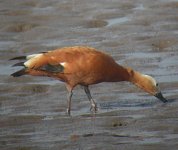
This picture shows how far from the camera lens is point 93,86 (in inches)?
481

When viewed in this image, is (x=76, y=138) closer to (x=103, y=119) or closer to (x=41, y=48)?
(x=103, y=119)

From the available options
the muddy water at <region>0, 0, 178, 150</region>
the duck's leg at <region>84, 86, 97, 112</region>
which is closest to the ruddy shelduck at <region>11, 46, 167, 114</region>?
the duck's leg at <region>84, 86, 97, 112</region>

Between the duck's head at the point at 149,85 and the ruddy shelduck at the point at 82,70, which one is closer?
the ruddy shelduck at the point at 82,70

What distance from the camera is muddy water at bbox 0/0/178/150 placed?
9352 millimetres

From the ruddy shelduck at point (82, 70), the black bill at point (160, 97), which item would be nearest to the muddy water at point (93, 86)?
the black bill at point (160, 97)

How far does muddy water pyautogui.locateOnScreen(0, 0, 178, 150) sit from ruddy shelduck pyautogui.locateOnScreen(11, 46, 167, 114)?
0.82 ft

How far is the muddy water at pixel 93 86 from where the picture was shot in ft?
30.7

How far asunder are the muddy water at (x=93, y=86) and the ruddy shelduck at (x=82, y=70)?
0.82 ft

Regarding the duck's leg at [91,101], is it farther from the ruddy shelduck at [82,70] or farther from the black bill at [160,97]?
the black bill at [160,97]

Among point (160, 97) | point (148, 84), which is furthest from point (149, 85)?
point (160, 97)

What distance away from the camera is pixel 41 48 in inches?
582

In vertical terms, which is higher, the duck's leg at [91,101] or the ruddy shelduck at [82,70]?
the ruddy shelduck at [82,70]

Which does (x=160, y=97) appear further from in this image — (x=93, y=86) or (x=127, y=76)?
(x=93, y=86)

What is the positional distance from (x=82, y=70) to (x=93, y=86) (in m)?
1.39
